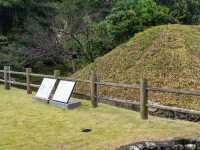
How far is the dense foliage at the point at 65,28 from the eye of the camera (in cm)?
2242

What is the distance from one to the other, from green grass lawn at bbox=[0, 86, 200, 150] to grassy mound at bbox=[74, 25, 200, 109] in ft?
8.47

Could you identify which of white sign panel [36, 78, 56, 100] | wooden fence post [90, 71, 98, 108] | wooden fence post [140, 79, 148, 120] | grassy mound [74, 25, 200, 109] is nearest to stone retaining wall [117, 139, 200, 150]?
wooden fence post [140, 79, 148, 120]

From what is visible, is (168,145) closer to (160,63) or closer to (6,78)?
(160,63)

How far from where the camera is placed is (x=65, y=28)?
25.3m

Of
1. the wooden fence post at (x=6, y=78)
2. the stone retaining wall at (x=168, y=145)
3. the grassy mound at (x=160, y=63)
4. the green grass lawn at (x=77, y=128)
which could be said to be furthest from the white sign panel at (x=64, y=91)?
the wooden fence post at (x=6, y=78)

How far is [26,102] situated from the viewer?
14.9 metres

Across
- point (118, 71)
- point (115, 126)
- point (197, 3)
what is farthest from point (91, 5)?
point (115, 126)

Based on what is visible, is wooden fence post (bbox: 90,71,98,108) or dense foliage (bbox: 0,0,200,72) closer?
wooden fence post (bbox: 90,71,98,108)

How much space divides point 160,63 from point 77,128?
6.11 meters

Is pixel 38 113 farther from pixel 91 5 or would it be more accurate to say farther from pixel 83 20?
pixel 91 5

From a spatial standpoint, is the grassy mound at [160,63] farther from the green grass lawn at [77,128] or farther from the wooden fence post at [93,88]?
the green grass lawn at [77,128]

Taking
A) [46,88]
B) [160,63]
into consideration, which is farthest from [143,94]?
[160,63]

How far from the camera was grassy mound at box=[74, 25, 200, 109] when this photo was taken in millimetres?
14688

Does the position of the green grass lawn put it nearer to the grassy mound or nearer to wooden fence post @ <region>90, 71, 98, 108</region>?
wooden fence post @ <region>90, 71, 98, 108</region>
